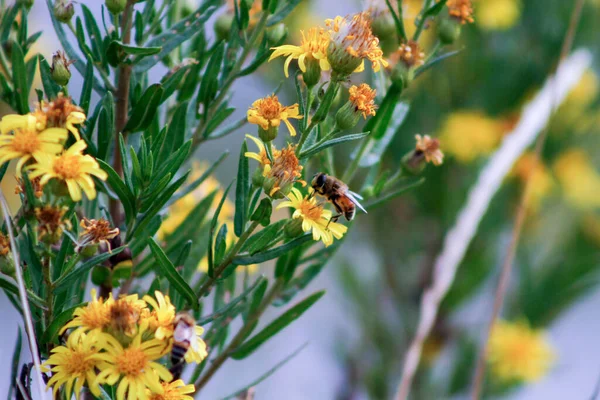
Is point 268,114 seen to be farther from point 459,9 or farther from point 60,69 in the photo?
point 459,9

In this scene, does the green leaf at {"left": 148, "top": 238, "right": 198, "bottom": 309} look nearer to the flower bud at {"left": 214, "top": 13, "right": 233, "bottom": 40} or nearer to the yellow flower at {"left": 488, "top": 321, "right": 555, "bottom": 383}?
the flower bud at {"left": 214, "top": 13, "right": 233, "bottom": 40}

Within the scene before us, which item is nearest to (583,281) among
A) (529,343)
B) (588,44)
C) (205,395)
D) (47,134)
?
(529,343)

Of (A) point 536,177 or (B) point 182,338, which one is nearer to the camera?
(B) point 182,338

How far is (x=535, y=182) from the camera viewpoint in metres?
2.05

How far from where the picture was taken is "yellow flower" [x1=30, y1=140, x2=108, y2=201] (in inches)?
18.2

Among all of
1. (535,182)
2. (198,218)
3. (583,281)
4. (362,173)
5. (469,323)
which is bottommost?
(469,323)

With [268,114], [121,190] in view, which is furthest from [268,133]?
[121,190]

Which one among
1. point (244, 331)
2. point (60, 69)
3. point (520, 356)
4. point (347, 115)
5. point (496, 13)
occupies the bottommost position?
point (520, 356)

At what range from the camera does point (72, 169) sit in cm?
47

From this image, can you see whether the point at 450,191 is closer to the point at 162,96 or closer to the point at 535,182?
the point at 535,182

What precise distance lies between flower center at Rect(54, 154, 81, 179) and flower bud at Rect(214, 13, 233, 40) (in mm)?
362

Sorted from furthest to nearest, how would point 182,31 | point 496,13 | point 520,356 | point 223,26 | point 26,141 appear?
point 520,356
point 496,13
point 223,26
point 182,31
point 26,141

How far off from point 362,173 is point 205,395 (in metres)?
1.23

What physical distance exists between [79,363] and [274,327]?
0.27 metres
